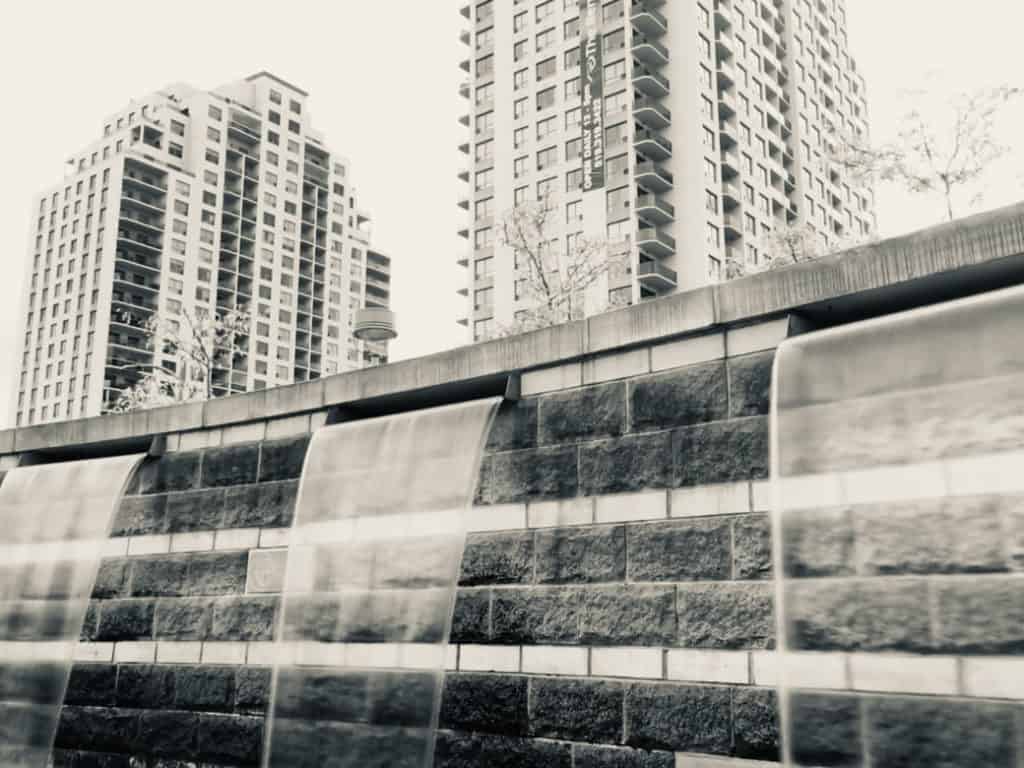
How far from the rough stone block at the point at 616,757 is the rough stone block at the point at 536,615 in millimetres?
707

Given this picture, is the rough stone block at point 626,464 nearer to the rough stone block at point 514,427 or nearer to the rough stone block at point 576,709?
the rough stone block at point 514,427

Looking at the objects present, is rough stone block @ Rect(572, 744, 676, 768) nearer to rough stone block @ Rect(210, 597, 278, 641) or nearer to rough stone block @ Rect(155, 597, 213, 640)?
rough stone block @ Rect(210, 597, 278, 641)

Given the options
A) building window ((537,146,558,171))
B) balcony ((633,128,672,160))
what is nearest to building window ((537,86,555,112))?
building window ((537,146,558,171))

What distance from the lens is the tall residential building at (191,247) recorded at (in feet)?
281

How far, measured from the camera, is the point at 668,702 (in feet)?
18.4

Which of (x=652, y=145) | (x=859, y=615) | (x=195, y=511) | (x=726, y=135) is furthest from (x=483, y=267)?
(x=859, y=615)

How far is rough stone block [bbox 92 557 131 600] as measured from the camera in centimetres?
920

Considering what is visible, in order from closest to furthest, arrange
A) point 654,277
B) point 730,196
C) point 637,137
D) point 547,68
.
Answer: point 654,277 → point 637,137 → point 730,196 → point 547,68

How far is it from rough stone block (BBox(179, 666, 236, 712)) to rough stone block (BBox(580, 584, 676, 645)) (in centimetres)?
366

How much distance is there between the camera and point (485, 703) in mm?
6488

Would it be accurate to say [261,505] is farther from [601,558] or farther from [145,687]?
[601,558]

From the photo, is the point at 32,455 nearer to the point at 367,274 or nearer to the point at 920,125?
the point at 920,125

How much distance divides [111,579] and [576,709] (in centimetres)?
559

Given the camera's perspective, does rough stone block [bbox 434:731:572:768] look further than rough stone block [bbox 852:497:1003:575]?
Yes
